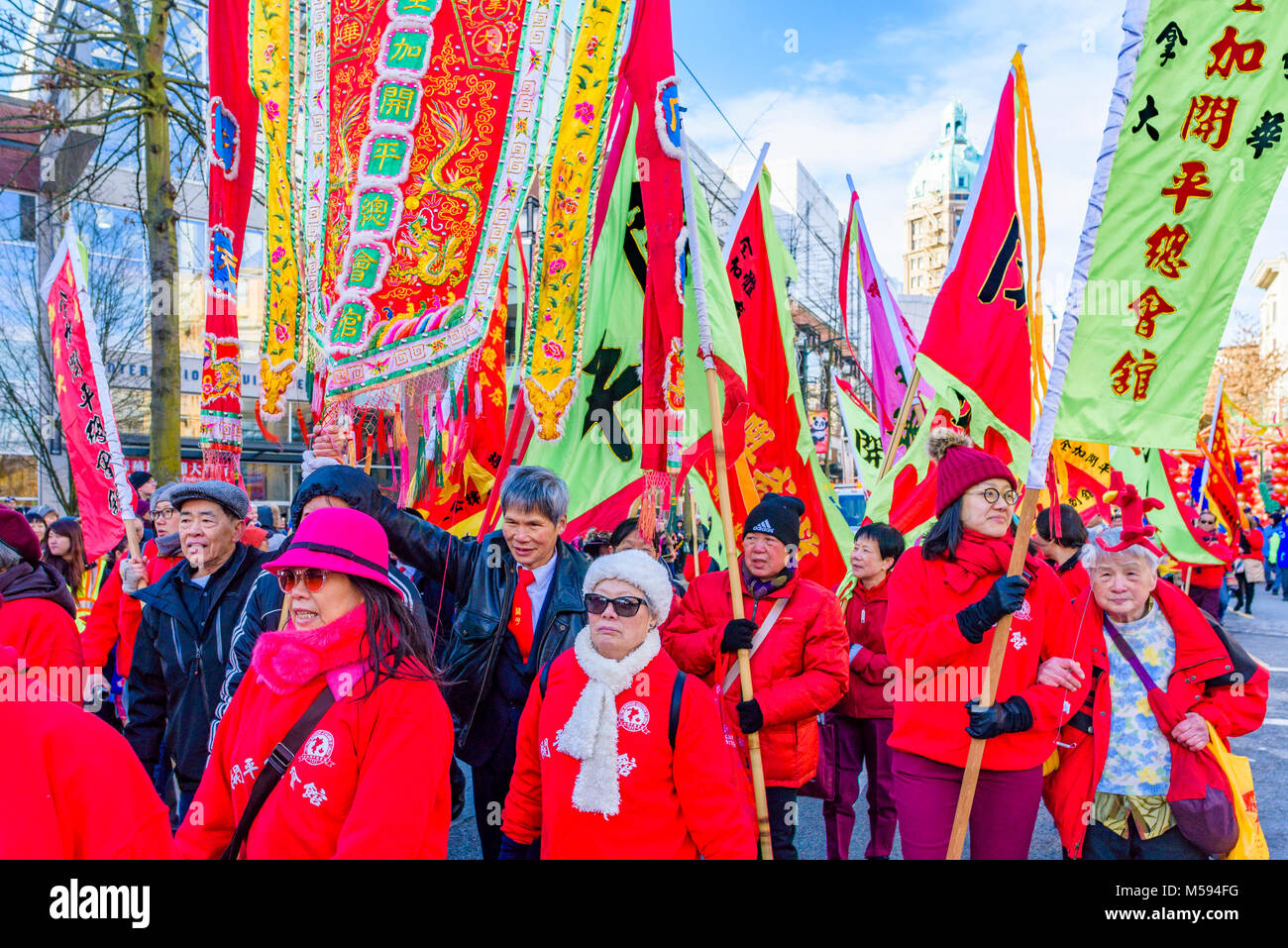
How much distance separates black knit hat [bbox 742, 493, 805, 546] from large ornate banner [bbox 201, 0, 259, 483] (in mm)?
2387

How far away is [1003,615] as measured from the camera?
2814 mm

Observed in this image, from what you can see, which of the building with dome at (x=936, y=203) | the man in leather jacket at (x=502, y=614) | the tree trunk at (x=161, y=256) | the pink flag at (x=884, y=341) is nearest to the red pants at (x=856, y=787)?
the man in leather jacket at (x=502, y=614)

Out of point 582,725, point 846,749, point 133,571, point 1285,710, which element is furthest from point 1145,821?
point 1285,710

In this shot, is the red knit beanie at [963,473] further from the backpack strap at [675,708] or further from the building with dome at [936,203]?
the building with dome at [936,203]

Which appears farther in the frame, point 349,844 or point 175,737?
point 175,737

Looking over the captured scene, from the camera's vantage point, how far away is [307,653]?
6.72 feet

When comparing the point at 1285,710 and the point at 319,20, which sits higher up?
the point at 319,20

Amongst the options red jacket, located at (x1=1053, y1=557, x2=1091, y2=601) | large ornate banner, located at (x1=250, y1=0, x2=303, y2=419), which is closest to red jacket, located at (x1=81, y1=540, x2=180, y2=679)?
large ornate banner, located at (x1=250, y1=0, x2=303, y2=419)

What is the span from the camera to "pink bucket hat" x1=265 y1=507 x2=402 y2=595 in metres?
2.08

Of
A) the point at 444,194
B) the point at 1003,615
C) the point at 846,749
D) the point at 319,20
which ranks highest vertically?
the point at 319,20

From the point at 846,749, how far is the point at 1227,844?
1.86m

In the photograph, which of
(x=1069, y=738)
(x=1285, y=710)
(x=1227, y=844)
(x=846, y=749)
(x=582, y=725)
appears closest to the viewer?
(x=582, y=725)

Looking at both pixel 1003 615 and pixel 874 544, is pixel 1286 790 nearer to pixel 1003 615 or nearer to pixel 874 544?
pixel 874 544

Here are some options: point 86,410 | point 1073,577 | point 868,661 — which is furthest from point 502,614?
point 1073,577
